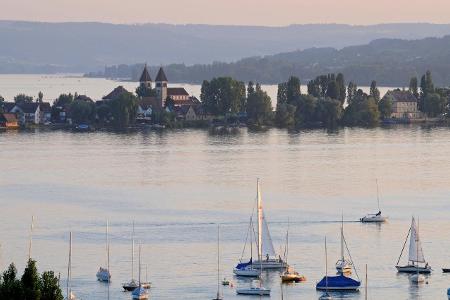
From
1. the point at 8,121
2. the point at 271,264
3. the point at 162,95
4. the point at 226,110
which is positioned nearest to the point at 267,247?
the point at 271,264

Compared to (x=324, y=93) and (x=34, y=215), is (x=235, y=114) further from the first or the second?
(x=34, y=215)

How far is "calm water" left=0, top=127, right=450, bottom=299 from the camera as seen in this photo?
23.9 m

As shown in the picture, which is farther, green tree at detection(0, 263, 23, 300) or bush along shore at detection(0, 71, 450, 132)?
bush along shore at detection(0, 71, 450, 132)

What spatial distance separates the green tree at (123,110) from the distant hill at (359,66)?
49.6 metres

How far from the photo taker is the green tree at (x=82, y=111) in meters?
60.7

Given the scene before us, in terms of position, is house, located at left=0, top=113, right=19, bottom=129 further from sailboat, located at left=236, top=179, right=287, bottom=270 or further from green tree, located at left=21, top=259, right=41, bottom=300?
green tree, located at left=21, top=259, right=41, bottom=300

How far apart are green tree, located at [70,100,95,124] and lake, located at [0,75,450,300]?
9077mm

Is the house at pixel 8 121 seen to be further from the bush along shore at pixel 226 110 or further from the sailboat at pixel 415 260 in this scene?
the sailboat at pixel 415 260

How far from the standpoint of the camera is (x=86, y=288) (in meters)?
22.5

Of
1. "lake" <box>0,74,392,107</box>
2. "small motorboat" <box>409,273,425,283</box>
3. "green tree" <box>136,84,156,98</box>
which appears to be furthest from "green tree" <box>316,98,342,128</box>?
"small motorboat" <box>409,273,425,283</box>

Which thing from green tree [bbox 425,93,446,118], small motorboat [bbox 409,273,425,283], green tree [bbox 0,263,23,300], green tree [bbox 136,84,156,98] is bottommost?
small motorboat [bbox 409,273,425,283]

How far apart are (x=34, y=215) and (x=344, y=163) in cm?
1352

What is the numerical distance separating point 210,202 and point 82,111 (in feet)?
97.1

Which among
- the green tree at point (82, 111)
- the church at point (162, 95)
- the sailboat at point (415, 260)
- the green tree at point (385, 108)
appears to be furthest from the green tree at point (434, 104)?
the sailboat at point (415, 260)
